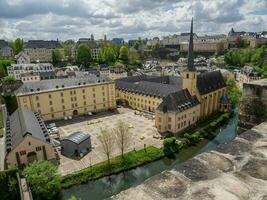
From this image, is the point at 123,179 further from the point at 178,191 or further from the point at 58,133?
the point at 178,191

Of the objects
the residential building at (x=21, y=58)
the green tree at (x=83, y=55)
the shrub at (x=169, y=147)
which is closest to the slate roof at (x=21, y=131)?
the shrub at (x=169, y=147)

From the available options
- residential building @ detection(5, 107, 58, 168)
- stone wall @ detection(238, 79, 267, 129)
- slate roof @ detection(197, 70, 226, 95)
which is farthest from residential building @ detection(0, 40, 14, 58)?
stone wall @ detection(238, 79, 267, 129)

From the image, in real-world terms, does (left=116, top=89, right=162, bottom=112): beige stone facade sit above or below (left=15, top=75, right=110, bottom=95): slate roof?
below

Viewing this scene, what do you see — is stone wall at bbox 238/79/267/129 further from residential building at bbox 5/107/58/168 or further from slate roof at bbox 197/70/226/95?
slate roof at bbox 197/70/226/95

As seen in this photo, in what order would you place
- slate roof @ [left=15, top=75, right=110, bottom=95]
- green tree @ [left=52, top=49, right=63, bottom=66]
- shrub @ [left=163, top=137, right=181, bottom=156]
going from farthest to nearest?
green tree @ [left=52, top=49, right=63, bottom=66], slate roof @ [left=15, top=75, right=110, bottom=95], shrub @ [left=163, top=137, right=181, bottom=156]

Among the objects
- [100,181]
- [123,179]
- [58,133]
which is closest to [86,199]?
[100,181]

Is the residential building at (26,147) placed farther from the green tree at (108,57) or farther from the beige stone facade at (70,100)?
the green tree at (108,57)
